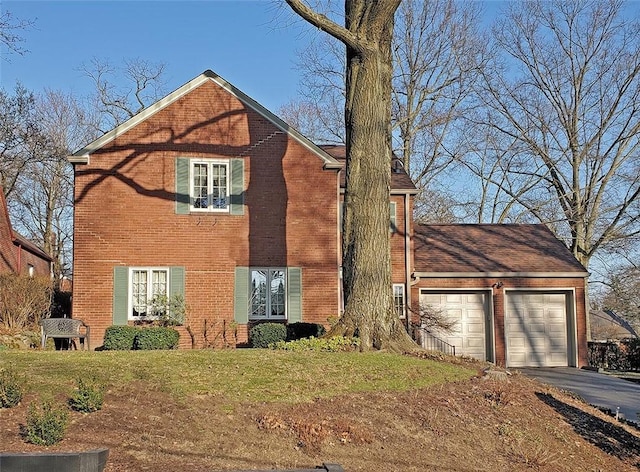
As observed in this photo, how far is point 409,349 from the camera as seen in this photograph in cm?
1216

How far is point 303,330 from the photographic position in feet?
57.8

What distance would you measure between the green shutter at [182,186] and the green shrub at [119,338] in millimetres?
3477

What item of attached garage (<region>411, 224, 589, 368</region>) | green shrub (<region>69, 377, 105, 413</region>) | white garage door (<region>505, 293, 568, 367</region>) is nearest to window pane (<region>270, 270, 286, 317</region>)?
attached garage (<region>411, 224, 589, 368</region>)

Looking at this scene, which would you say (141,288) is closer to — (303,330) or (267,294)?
(267,294)

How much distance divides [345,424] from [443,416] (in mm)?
1531

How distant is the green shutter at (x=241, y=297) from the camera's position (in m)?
18.3

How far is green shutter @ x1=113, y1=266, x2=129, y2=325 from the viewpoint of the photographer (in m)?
17.8

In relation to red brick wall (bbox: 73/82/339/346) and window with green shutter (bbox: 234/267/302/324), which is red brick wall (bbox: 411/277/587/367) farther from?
window with green shutter (bbox: 234/267/302/324)

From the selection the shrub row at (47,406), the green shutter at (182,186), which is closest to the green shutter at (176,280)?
the green shutter at (182,186)

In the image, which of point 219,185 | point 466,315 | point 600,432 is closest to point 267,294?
point 219,185

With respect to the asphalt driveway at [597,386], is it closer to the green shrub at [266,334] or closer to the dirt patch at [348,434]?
the dirt patch at [348,434]

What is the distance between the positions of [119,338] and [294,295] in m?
4.61

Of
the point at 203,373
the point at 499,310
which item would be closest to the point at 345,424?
the point at 203,373

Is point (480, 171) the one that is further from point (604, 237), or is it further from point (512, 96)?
point (604, 237)
